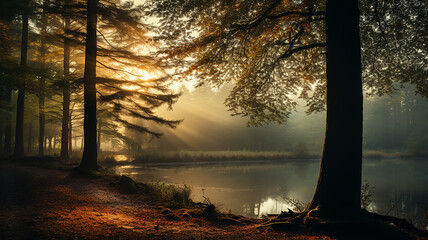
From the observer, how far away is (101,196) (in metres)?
6.27

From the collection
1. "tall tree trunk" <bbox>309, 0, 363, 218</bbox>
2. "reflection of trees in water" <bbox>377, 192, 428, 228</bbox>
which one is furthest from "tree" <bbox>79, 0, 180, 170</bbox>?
"reflection of trees in water" <bbox>377, 192, 428, 228</bbox>

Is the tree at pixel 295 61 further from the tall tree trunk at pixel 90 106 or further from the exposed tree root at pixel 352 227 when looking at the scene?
the tall tree trunk at pixel 90 106

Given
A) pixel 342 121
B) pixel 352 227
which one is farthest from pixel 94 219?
pixel 342 121

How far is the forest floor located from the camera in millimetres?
3357

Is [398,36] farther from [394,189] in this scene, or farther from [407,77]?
[394,189]

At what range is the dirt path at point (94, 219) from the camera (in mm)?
3328

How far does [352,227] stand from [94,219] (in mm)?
4465

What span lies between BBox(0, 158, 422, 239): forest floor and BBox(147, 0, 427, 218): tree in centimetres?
151

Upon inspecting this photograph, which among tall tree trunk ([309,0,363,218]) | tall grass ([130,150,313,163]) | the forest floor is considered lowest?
tall grass ([130,150,313,163])

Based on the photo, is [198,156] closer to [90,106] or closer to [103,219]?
[90,106]

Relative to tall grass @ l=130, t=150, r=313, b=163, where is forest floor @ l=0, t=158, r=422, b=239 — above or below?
above

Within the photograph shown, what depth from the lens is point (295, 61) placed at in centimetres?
788

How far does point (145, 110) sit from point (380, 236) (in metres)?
10.4

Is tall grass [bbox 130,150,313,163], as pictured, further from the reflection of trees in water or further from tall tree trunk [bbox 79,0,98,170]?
the reflection of trees in water
